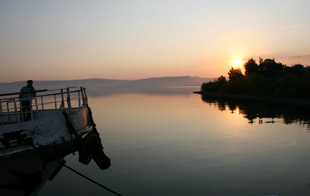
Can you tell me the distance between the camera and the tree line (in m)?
63.9

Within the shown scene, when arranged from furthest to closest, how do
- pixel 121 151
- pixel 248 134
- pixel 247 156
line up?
pixel 248 134 < pixel 121 151 < pixel 247 156

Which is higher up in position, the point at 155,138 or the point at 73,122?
the point at 73,122

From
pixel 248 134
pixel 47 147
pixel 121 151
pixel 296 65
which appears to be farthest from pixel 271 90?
pixel 47 147

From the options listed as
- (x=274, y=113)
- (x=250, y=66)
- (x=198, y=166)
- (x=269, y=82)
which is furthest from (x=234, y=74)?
(x=198, y=166)

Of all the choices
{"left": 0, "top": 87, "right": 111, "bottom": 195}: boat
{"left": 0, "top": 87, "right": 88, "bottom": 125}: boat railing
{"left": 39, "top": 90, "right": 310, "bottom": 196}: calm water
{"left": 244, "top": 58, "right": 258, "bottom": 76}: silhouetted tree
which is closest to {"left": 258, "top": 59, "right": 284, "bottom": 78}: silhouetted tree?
{"left": 244, "top": 58, "right": 258, "bottom": 76}: silhouetted tree

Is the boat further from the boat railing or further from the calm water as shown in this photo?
the calm water

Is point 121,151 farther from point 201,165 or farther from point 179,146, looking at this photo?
point 201,165

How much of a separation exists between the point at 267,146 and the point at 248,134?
201 inches

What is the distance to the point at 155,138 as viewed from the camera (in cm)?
2355

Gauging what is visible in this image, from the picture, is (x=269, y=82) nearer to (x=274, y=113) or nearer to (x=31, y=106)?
(x=274, y=113)

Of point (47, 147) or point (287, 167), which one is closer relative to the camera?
point (47, 147)

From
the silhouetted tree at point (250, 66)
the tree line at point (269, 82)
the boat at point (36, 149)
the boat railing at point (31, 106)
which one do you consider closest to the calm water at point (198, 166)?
the boat railing at point (31, 106)

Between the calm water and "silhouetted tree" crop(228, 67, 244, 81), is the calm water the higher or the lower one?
the lower one

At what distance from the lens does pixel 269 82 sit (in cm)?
8294
